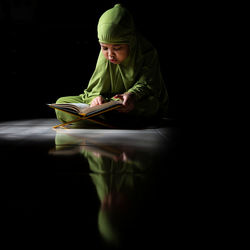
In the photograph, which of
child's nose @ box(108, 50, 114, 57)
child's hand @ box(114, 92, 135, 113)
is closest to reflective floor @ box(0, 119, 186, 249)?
child's hand @ box(114, 92, 135, 113)

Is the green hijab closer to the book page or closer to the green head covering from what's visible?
the green head covering

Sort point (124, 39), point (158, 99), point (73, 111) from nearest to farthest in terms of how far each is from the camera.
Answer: point (73, 111) → point (124, 39) → point (158, 99)

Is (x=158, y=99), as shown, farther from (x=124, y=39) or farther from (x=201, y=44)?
(x=201, y=44)

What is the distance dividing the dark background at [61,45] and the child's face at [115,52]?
1.14 metres

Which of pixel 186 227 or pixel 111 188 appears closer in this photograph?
pixel 186 227

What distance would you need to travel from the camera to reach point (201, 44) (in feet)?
10.1

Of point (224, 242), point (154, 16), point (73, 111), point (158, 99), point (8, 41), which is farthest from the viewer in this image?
point (8, 41)

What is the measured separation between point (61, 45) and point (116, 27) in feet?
5.47

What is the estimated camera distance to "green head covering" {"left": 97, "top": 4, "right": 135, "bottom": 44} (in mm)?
1740

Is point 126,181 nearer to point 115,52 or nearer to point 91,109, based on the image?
point 91,109

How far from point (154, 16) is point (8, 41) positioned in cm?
156

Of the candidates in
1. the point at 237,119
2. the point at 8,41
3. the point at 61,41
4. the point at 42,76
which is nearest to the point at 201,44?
the point at 237,119

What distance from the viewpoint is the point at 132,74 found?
195cm

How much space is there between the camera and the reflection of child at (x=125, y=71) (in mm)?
1765
